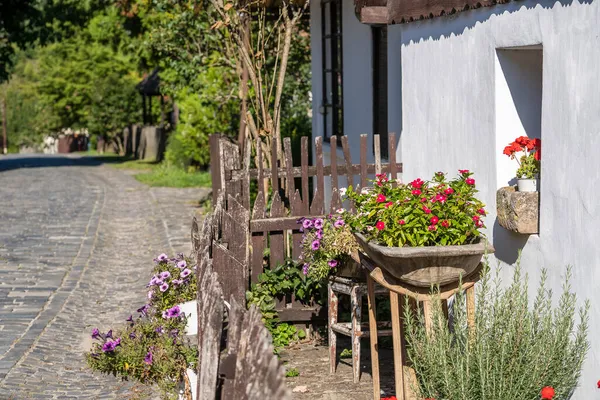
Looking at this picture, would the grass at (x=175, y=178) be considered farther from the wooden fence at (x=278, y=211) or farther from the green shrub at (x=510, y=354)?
the green shrub at (x=510, y=354)

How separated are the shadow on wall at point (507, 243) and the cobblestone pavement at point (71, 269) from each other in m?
2.43

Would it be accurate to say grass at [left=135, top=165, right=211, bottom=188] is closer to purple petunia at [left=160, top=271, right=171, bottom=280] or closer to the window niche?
purple petunia at [left=160, top=271, right=171, bottom=280]

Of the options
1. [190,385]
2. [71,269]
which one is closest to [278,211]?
[190,385]

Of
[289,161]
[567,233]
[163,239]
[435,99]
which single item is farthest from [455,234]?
[163,239]

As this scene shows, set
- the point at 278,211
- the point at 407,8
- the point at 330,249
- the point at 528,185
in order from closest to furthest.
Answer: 1. the point at 528,185
2. the point at 330,249
3. the point at 407,8
4. the point at 278,211

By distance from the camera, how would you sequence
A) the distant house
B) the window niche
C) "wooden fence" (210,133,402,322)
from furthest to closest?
"wooden fence" (210,133,402,322), the window niche, the distant house

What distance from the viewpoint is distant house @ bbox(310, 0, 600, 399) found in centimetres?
430

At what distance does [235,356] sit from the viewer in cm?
355

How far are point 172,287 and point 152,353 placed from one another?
0.62 metres

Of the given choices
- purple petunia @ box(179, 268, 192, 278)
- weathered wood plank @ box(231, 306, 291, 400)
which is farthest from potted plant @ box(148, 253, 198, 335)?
weathered wood plank @ box(231, 306, 291, 400)

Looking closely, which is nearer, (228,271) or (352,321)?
(352,321)

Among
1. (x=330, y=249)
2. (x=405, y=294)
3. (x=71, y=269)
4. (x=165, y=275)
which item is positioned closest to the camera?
(x=405, y=294)

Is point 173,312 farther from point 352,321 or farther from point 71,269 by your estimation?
point 71,269

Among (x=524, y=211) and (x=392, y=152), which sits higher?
(x=392, y=152)
